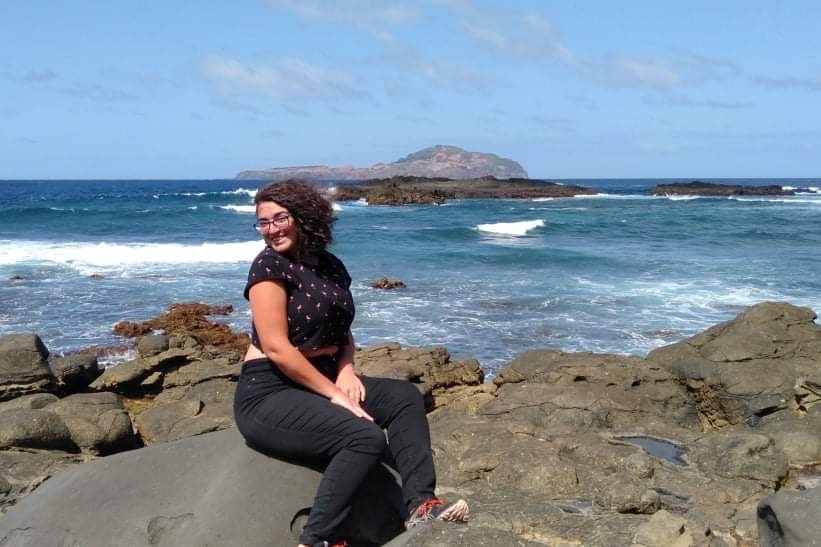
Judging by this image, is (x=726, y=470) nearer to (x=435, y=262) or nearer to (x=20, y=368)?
(x=20, y=368)

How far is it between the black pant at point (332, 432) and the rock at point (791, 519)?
149 cm

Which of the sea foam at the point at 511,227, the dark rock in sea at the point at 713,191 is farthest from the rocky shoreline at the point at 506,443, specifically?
the dark rock in sea at the point at 713,191

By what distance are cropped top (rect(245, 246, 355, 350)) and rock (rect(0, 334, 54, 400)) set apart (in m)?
6.47

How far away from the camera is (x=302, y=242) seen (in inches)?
142

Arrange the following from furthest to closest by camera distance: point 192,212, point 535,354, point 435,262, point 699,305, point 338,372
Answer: point 192,212, point 435,262, point 699,305, point 535,354, point 338,372

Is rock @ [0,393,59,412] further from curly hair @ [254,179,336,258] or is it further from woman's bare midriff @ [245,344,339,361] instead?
curly hair @ [254,179,336,258]

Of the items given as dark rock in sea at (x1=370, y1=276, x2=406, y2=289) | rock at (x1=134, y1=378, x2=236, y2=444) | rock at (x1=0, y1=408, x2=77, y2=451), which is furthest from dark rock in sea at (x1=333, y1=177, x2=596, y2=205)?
rock at (x1=0, y1=408, x2=77, y2=451)

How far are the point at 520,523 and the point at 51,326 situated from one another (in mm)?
12775

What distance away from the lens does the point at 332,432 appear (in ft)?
11.1

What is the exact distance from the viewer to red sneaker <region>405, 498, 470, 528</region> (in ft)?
11.1

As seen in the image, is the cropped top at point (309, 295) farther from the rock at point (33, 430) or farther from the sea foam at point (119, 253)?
the sea foam at point (119, 253)

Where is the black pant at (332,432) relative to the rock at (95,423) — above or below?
above

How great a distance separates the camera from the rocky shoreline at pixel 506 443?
3502 mm

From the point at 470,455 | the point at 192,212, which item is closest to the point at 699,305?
the point at 470,455
